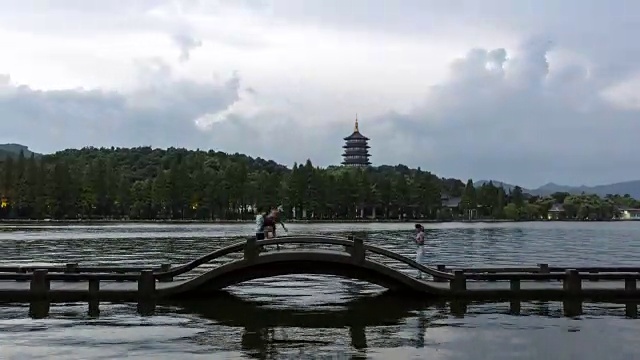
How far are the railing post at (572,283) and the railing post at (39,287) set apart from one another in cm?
1535

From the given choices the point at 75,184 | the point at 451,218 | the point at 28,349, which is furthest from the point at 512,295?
the point at 451,218

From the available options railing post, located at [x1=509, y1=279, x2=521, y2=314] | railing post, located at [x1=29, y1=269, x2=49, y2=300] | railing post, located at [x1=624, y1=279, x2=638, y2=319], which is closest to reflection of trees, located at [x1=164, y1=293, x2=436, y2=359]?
railing post, located at [x1=509, y1=279, x2=521, y2=314]

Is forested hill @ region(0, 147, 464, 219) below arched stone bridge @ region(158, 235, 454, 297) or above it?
above

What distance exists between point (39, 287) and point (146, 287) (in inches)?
123

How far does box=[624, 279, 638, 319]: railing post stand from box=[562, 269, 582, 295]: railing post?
4.53 ft

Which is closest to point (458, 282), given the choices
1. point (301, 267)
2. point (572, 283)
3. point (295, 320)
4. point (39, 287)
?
point (572, 283)

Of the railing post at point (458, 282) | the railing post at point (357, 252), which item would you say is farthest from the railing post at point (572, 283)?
the railing post at point (357, 252)

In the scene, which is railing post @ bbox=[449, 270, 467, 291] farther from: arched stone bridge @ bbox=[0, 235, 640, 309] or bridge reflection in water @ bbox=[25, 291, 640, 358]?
bridge reflection in water @ bbox=[25, 291, 640, 358]

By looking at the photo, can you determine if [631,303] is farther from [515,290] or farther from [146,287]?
[146,287]

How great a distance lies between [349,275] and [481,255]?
2528 centimetres

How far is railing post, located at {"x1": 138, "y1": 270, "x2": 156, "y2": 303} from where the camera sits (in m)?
21.8

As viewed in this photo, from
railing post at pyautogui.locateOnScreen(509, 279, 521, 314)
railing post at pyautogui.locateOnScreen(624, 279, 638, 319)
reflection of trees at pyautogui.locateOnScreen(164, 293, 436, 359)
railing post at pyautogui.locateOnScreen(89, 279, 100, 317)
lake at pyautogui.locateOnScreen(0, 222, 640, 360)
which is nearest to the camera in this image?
lake at pyautogui.locateOnScreen(0, 222, 640, 360)

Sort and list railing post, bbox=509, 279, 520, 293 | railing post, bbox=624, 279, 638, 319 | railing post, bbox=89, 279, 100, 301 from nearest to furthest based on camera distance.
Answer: railing post, bbox=624, 279, 638, 319 < railing post, bbox=89, 279, 100, 301 < railing post, bbox=509, 279, 520, 293

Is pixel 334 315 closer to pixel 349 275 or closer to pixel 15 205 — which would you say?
pixel 349 275
